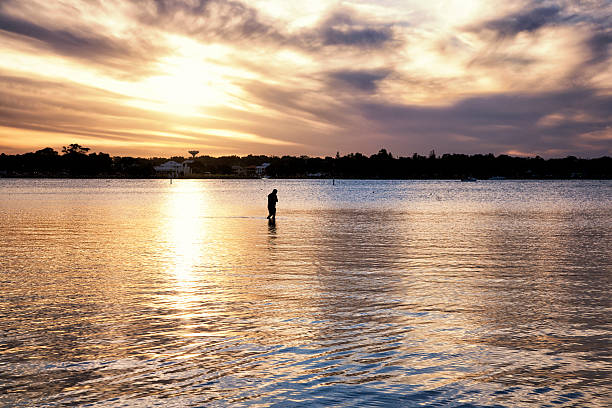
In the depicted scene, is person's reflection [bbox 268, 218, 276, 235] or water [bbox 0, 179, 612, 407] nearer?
A: water [bbox 0, 179, 612, 407]

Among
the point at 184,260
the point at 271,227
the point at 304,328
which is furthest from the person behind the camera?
the point at 271,227

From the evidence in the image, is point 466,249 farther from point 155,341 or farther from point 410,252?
point 155,341

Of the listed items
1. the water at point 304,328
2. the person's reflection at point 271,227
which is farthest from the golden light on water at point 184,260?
the person's reflection at point 271,227

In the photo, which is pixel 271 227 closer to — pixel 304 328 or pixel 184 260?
pixel 184 260

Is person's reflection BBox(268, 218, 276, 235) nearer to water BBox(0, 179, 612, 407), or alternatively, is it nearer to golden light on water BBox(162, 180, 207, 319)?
golden light on water BBox(162, 180, 207, 319)

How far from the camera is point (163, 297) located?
13461 millimetres

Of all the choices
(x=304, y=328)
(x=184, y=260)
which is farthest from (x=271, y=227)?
(x=304, y=328)

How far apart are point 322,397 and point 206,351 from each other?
2.57 m

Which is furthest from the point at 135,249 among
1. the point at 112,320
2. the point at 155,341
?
the point at 155,341

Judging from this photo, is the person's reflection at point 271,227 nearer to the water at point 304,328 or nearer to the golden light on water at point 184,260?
the golden light on water at point 184,260

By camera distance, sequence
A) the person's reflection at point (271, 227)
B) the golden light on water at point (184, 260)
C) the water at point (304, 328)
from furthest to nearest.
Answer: the person's reflection at point (271, 227), the golden light on water at point (184, 260), the water at point (304, 328)

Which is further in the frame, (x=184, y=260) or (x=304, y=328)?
(x=184, y=260)

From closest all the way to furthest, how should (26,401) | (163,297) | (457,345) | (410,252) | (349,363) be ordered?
(26,401) → (349,363) → (457,345) → (163,297) → (410,252)

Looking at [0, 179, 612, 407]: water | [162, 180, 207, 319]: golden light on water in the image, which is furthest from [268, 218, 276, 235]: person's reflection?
[0, 179, 612, 407]: water
